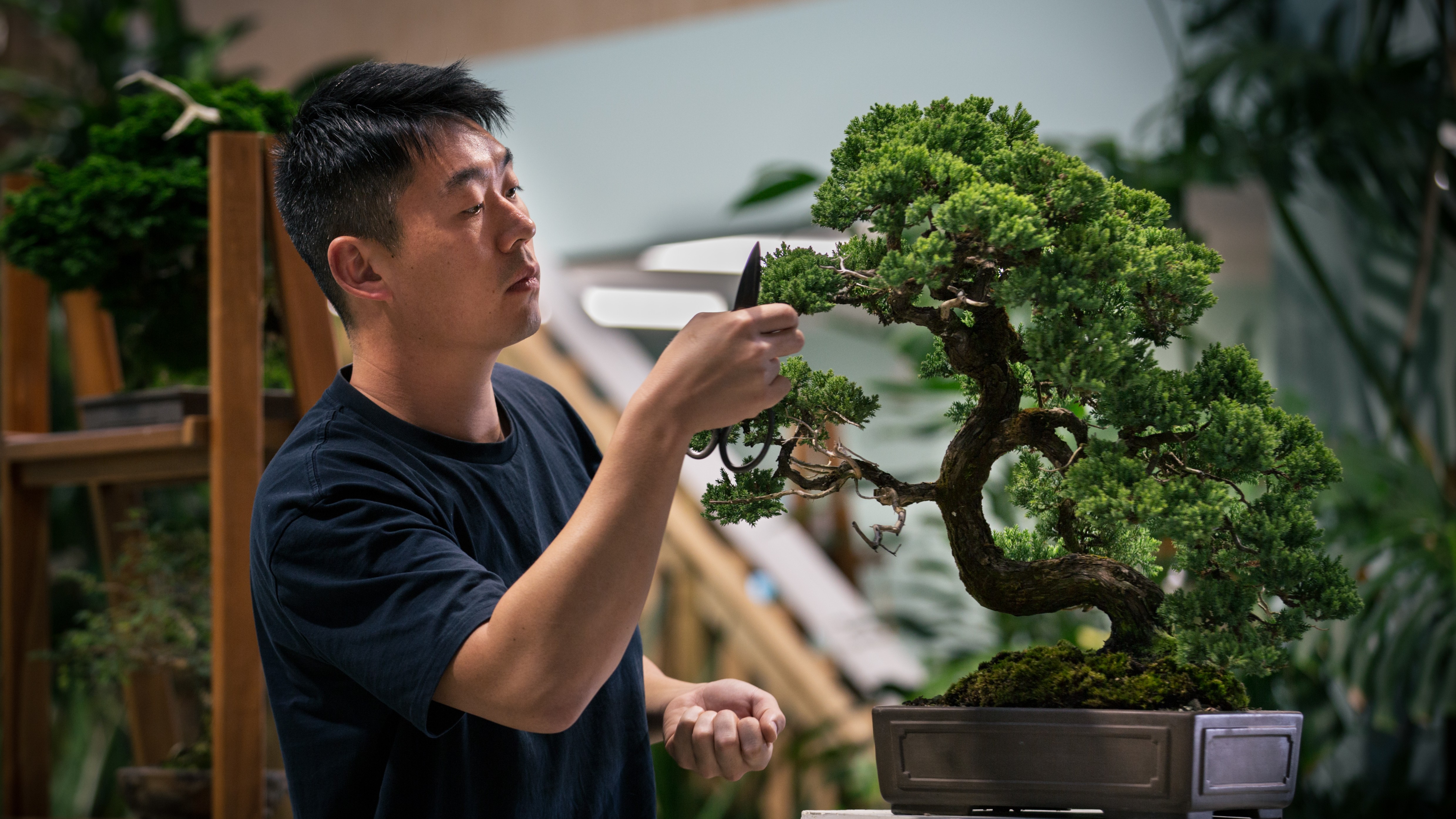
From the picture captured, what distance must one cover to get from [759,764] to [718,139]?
10.0ft

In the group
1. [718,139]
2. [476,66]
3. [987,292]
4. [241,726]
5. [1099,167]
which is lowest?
[241,726]

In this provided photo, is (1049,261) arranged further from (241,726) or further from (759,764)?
(241,726)

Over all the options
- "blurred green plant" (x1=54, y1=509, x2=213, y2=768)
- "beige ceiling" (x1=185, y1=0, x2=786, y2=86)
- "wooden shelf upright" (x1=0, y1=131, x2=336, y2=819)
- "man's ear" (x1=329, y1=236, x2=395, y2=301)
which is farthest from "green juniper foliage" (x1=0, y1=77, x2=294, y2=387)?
"beige ceiling" (x1=185, y1=0, x2=786, y2=86)

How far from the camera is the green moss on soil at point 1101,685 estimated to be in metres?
0.84

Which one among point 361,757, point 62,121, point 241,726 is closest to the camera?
point 361,757

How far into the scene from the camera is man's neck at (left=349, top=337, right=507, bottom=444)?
99 cm

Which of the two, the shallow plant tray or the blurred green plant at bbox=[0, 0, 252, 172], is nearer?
the shallow plant tray

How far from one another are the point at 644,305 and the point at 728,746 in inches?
141

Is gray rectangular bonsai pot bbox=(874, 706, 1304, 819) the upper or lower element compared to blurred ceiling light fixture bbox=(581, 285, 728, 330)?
lower

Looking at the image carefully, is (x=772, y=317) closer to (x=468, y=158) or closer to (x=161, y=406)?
(x=468, y=158)

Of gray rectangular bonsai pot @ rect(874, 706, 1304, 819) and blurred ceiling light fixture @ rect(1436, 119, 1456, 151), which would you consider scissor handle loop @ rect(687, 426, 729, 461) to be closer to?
gray rectangular bonsai pot @ rect(874, 706, 1304, 819)

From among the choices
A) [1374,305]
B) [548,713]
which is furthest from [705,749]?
[1374,305]

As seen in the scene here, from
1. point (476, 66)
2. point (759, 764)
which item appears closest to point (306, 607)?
point (759, 764)

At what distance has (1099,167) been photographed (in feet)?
7.84
